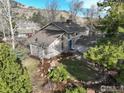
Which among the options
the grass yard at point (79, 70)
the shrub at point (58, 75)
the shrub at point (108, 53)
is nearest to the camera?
the shrub at point (108, 53)

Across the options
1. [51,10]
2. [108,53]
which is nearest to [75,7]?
[51,10]

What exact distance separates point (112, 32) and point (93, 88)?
11854mm

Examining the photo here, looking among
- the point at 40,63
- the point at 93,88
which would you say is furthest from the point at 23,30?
the point at 93,88

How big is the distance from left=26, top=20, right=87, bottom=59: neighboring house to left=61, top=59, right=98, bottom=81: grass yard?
4078mm

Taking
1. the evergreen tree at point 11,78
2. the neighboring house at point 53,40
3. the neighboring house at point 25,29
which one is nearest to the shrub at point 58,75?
the neighboring house at point 53,40

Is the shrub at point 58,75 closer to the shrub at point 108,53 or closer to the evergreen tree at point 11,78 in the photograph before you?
the evergreen tree at point 11,78

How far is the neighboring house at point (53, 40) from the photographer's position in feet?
151

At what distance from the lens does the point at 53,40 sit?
45.9 metres

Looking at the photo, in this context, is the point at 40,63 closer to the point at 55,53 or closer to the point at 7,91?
the point at 55,53

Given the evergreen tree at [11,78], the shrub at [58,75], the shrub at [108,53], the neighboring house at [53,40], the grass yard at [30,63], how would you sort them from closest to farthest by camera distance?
the evergreen tree at [11,78]
the shrub at [108,53]
the shrub at [58,75]
the grass yard at [30,63]
the neighboring house at [53,40]

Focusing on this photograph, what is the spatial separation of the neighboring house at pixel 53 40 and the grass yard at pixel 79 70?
13.4 ft

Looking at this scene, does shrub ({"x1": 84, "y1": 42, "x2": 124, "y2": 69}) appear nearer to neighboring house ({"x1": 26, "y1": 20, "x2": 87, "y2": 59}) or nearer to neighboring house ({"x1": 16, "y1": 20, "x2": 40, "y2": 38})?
neighboring house ({"x1": 26, "y1": 20, "x2": 87, "y2": 59})

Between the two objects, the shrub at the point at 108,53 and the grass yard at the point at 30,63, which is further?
the grass yard at the point at 30,63

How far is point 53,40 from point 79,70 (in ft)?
30.6
